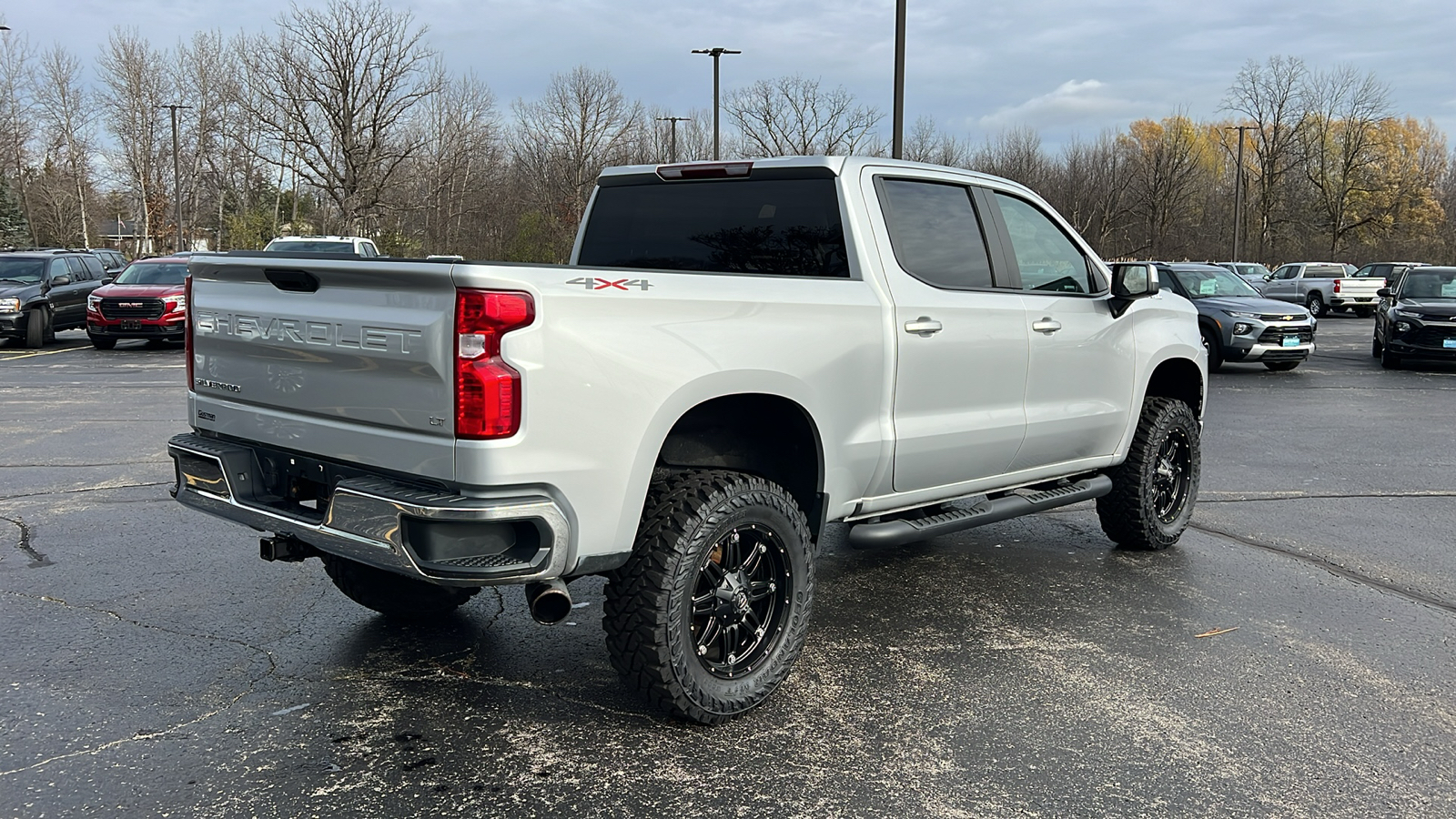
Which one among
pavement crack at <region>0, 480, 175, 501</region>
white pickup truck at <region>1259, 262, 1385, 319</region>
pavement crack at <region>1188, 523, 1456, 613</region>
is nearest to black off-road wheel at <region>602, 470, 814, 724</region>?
pavement crack at <region>1188, 523, 1456, 613</region>

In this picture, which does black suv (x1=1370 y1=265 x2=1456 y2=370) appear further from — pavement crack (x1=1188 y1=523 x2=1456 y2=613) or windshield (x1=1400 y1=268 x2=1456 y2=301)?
pavement crack (x1=1188 y1=523 x2=1456 y2=613)

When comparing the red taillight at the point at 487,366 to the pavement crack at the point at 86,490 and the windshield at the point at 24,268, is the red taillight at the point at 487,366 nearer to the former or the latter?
the pavement crack at the point at 86,490

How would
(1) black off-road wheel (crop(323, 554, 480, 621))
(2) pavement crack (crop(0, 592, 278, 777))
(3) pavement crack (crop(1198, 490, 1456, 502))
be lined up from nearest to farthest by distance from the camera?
(2) pavement crack (crop(0, 592, 278, 777)), (1) black off-road wheel (crop(323, 554, 480, 621)), (3) pavement crack (crop(1198, 490, 1456, 502))

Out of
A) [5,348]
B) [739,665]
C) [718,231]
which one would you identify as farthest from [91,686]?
[5,348]

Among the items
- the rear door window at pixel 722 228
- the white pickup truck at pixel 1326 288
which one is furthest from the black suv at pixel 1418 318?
the rear door window at pixel 722 228

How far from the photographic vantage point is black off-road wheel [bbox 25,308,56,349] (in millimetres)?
20672

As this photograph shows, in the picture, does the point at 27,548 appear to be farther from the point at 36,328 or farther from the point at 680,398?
the point at 36,328

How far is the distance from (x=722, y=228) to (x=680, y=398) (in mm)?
1489

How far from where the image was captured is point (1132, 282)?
5.86 meters

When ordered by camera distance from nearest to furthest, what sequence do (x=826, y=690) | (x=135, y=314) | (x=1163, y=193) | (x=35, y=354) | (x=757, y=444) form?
1. (x=826, y=690)
2. (x=757, y=444)
3. (x=35, y=354)
4. (x=135, y=314)
5. (x=1163, y=193)

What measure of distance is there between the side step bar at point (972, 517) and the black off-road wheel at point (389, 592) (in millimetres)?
1709

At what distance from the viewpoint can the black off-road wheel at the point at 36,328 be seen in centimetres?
2067

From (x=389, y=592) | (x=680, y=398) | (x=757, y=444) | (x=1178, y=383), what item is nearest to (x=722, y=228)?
(x=757, y=444)

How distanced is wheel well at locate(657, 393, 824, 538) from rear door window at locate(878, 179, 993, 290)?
0.90 m
